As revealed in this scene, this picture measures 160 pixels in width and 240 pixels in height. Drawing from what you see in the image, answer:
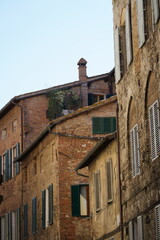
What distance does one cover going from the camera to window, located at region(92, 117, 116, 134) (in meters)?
30.3

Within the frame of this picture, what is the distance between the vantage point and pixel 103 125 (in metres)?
30.5

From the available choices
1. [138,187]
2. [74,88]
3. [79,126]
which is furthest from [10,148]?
[138,187]

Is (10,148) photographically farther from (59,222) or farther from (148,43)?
(148,43)

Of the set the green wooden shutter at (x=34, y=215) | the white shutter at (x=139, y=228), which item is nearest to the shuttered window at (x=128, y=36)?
the white shutter at (x=139, y=228)

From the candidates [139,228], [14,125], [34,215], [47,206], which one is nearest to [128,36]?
[139,228]

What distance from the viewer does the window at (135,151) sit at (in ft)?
61.6

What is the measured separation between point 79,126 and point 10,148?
30.7ft

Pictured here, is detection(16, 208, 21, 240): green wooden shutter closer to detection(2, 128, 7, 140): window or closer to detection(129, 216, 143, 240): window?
detection(2, 128, 7, 140): window

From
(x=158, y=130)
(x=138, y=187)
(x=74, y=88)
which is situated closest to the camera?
(x=158, y=130)

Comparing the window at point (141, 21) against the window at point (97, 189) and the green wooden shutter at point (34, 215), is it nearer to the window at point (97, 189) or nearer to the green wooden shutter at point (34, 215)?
the window at point (97, 189)

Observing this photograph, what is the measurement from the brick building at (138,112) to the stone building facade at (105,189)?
3.44 feet

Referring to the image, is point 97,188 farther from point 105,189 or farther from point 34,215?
point 34,215

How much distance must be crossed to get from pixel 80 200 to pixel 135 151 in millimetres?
10598

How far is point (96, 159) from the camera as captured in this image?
961 inches
